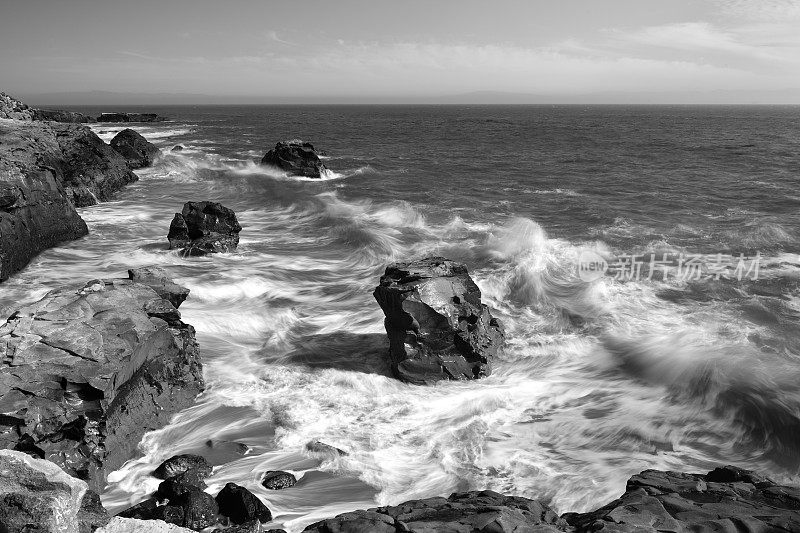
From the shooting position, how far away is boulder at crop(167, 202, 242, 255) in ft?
65.1

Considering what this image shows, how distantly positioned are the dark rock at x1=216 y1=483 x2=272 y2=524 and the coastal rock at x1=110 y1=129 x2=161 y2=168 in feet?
132

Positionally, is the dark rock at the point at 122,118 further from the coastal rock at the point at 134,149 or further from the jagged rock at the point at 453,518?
the jagged rock at the point at 453,518

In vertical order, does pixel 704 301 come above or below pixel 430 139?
below

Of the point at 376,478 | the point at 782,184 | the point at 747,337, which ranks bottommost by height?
the point at 376,478

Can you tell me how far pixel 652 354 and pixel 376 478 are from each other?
24.6 feet

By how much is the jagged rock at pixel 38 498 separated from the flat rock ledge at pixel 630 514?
2.04 metres

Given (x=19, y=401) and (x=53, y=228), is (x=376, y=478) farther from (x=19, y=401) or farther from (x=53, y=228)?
(x=53, y=228)

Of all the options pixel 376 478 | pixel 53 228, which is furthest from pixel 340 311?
pixel 53 228

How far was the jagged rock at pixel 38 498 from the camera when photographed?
400 cm

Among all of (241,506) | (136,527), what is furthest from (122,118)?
(136,527)

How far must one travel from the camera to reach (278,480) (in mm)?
8195

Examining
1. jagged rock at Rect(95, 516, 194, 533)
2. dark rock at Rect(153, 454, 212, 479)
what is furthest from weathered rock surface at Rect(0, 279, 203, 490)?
jagged rock at Rect(95, 516, 194, 533)

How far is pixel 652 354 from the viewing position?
12.4m
